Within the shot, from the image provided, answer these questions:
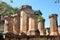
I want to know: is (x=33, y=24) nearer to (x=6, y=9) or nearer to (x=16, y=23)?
(x=16, y=23)

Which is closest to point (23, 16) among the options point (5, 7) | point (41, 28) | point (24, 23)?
point (24, 23)

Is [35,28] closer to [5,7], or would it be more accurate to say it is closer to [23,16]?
[23,16]

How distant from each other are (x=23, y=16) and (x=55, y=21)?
8.96 ft

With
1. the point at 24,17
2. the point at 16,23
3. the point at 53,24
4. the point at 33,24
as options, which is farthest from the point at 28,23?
the point at 53,24

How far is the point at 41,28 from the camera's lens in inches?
772

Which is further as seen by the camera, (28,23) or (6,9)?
(6,9)

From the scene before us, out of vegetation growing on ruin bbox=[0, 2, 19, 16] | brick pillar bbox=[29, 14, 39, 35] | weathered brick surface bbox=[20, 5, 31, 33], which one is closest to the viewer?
brick pillar bbox=[29, 14, 39, 35]

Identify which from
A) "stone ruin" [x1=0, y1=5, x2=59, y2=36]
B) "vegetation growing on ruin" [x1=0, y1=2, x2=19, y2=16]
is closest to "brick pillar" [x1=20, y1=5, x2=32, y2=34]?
"stone ruin" [x1=0, y1=5, x2=59, y2=36]

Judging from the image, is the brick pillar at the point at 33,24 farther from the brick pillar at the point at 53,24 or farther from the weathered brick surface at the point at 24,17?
the brick pillar at the point at 53,24

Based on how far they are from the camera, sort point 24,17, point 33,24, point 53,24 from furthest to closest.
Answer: point 53,24
point 24,17
point 33,24

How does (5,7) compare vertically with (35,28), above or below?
above

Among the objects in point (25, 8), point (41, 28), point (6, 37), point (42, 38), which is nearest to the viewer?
point (6, 37)

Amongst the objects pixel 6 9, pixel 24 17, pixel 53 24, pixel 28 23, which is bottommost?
pixel 53 24

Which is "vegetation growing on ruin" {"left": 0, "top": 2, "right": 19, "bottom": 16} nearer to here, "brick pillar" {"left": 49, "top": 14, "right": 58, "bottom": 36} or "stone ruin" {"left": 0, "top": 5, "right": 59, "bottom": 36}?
"stone ruin" {"left": 0, "top": 5, "right": 59, "bottom": 36}
